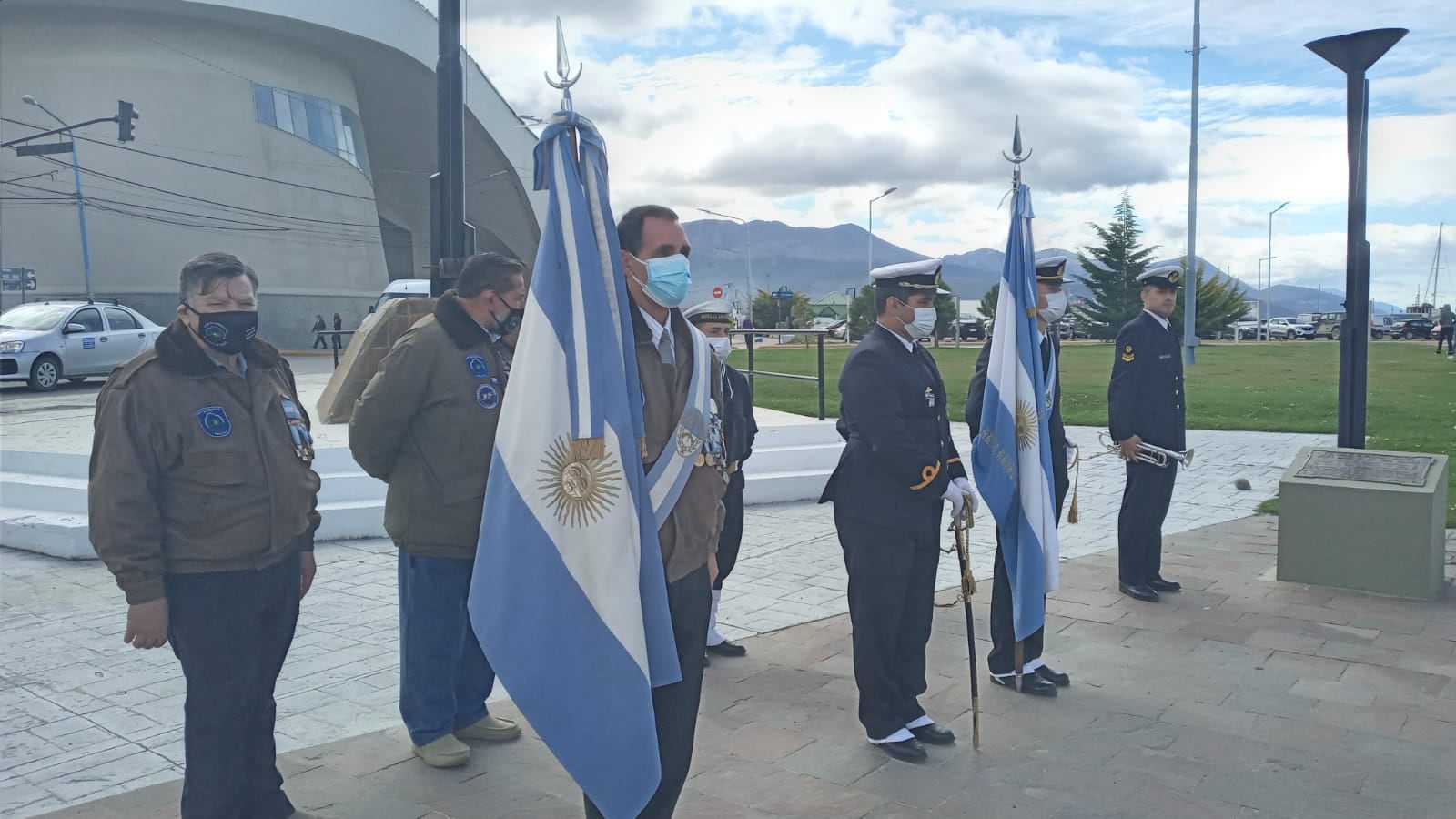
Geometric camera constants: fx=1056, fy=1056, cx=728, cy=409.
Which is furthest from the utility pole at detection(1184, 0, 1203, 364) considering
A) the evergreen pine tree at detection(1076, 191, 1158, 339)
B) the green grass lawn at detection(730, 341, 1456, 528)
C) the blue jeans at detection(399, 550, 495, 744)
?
the blue jeans at detection(399, 550, 495, 744)

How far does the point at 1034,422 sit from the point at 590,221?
114 inches

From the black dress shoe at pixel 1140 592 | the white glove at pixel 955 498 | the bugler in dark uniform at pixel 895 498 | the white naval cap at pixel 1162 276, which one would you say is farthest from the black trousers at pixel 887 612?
the white naval cap at pixel 1162 276

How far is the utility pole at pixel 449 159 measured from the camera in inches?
211

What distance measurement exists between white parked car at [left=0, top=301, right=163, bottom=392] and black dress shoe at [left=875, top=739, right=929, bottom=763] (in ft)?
54.2

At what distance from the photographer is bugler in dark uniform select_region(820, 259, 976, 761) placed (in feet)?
14.0

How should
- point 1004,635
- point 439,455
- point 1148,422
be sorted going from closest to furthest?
point 439,455 → point 1004,635 → point 1148,422

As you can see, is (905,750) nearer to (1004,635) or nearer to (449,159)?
(1004,635)

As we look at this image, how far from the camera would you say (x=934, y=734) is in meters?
4.33

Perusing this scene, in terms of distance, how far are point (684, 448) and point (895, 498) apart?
62.0 inches

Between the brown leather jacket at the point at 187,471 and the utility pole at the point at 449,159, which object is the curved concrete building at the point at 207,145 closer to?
the utility pole at the point at 449,159

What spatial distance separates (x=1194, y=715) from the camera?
4641mm

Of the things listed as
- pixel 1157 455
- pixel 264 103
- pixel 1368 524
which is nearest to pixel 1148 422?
pixel 1157 455

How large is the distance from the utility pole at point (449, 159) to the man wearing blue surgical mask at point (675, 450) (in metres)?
2.56

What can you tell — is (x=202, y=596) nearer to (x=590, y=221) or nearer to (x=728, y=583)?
(x=590, y=221)
